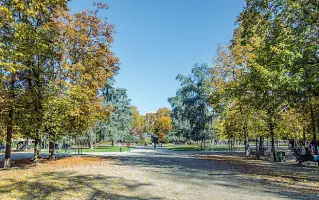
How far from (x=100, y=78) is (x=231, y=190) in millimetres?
14175

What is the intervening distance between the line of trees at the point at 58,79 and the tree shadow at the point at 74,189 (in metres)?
6.32

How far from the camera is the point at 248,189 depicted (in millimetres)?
8547

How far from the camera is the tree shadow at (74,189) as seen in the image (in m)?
7.43

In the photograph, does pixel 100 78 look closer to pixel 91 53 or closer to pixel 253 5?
pixel 91 53

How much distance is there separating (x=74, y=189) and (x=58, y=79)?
37.2 feet

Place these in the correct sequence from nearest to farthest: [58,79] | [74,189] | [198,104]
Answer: [74,189]
[58,79]
[198,104]

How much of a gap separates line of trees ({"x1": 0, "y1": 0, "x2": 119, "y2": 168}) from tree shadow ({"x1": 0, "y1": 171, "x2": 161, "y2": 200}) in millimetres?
6319

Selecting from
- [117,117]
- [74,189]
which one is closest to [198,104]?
[117,117]

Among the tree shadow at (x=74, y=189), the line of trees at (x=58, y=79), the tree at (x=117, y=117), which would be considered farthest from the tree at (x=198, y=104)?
the tree shadow at (x=74, y=189)

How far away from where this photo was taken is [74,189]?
8328 mm

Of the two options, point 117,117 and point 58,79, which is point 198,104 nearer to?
point 117,117

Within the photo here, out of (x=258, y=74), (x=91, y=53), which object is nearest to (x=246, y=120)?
(x=258, y=74)

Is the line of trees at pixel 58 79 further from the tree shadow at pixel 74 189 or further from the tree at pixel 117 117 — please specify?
the tree at pixel 117 117

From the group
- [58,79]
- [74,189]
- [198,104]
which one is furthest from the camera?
[198,104]
